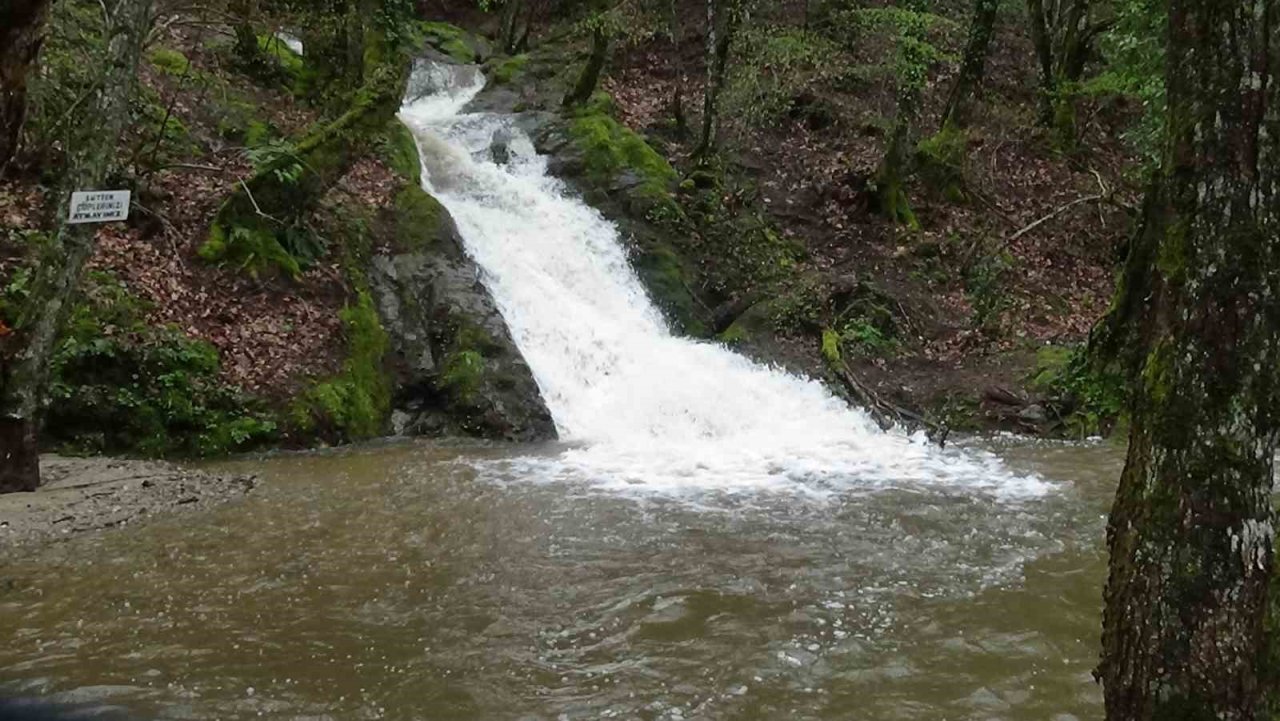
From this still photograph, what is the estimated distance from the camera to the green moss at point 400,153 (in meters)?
14.6

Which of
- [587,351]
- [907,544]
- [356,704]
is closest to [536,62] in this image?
[587,351]

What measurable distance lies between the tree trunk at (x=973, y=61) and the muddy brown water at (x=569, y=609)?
1188 cm

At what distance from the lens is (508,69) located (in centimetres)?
2278

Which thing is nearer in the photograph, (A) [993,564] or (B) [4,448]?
(A) [993,564]

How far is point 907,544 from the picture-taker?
6812 mm

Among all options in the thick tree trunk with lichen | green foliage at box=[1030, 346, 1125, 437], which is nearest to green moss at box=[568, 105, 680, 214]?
green foliage at box=[1030, 346, 1125, 437]

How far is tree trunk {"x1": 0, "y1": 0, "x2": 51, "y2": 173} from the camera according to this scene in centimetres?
699

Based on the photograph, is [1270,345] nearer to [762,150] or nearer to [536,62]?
[762,150]

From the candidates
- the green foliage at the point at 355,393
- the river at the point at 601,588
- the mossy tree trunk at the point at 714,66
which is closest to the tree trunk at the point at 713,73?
the mossy tree trunk at the point at 714,66

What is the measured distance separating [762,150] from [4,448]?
14907 mm

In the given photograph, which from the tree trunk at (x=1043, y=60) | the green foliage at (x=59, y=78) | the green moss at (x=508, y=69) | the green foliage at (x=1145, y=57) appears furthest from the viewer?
the green moss at (x=508, y=69)

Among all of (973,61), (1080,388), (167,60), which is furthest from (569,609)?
(973,61)

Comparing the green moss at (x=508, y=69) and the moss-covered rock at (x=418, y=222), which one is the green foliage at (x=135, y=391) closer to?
the moss-covered rock at (x=418, y=222)

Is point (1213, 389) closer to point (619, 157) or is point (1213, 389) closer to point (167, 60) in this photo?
point (619, 157)
